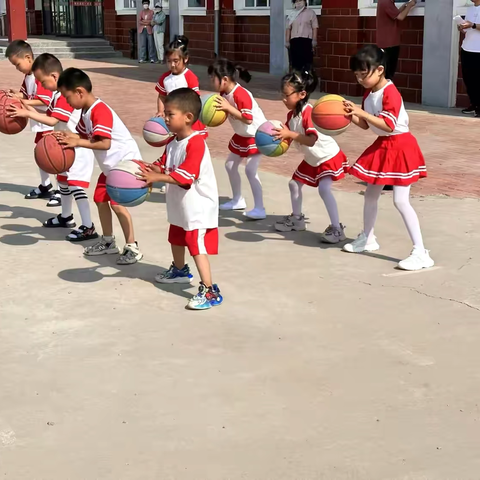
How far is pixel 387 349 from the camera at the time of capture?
185 inches

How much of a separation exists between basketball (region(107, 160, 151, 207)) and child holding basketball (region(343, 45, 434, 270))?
160cm

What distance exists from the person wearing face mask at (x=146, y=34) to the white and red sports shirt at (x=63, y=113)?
724 inches

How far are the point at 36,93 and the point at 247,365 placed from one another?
4154 millimetres

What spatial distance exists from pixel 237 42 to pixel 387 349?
18.1m

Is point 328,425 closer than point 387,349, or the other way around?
point 328,425

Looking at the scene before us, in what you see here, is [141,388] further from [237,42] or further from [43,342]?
[237,42]

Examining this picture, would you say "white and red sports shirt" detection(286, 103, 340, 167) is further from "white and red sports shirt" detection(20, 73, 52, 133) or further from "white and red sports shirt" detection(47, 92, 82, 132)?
"white and red sports shirt" detection(20, 73, 52, 133)

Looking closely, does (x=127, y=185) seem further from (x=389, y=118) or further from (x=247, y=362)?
(x=389, y=118)

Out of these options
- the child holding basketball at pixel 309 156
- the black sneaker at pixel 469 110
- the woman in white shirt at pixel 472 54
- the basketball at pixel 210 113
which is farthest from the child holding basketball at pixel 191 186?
the black sneaker at pixel 469 110

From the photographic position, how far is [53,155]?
6090 mm

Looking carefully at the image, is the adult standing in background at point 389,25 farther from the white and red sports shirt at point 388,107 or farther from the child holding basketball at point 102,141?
the child holding basketball at point 102,141

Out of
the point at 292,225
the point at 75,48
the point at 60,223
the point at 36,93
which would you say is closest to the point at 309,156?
the point at 292,225

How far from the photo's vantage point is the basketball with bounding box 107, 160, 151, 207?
524 cm

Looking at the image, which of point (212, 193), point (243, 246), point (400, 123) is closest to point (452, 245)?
point (400, 123)
